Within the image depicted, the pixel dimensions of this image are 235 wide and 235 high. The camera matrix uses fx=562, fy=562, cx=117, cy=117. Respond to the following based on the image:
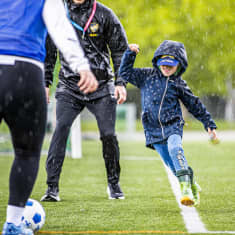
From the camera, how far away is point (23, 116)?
3426 mm

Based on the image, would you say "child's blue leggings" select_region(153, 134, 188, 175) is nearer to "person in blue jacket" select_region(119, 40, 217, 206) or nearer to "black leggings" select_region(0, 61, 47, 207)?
"person in blue jacket" select_region(119, 40, 217, 206)

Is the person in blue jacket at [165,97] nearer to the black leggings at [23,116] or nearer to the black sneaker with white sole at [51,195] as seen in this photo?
the black sneaker with white sole at [51,195]

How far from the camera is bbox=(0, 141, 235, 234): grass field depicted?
4.32m

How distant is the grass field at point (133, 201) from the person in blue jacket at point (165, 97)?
46 cm

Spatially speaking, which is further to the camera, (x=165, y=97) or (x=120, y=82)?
(x=120, y=82)

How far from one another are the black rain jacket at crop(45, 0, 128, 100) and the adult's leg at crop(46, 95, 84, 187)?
113 mm

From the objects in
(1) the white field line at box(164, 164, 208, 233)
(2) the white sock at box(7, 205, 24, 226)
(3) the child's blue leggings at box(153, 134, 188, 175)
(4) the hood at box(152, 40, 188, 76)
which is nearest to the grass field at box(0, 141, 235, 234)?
(1) the white field line at box(164, 164, 208, 233)

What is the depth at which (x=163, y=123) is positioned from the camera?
5.15m

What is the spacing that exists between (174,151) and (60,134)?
130cm

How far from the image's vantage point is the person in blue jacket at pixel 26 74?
11.1ft

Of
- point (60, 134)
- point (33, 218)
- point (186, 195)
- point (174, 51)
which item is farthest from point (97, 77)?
point (33, 218)

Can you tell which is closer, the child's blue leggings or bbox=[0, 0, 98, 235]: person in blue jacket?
bbox=[0, 0, 98, 235]: person in blue jacket

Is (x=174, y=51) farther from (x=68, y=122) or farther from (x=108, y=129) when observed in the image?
(x=68, y=122)

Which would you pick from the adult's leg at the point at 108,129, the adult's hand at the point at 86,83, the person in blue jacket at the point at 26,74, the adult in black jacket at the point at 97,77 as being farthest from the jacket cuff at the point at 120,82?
the adult's hand at the point at 86,83
